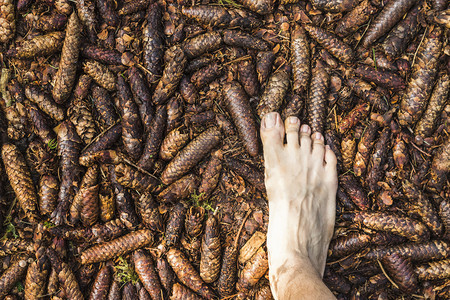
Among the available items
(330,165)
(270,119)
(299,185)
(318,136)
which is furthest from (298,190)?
(270,119)

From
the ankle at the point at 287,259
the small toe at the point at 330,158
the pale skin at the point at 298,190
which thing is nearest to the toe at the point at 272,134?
the pale skin at the point at 298,190

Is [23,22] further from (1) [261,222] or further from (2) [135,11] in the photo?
(1) [261,222]

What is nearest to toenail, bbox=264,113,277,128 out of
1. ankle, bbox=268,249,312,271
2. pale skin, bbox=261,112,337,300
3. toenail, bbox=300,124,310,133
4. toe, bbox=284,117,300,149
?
pale skin, bbox=261,112,337,300

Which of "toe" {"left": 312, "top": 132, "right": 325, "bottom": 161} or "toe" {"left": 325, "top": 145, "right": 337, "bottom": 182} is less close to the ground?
"toe" {"left": 312, "top": 132, "right": 325, "bottom": 161}

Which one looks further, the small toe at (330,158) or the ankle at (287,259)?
the small toe at (330,158)

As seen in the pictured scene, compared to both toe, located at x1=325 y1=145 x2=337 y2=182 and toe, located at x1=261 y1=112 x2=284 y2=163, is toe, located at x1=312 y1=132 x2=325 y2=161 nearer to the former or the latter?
toe, located at x1=325 y1=145 x2=337 y2=182

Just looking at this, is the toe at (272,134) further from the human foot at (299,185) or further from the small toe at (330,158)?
the small toe at (330,158)

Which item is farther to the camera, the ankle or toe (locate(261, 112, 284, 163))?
toe (locate(261, 112, 284, 163))
